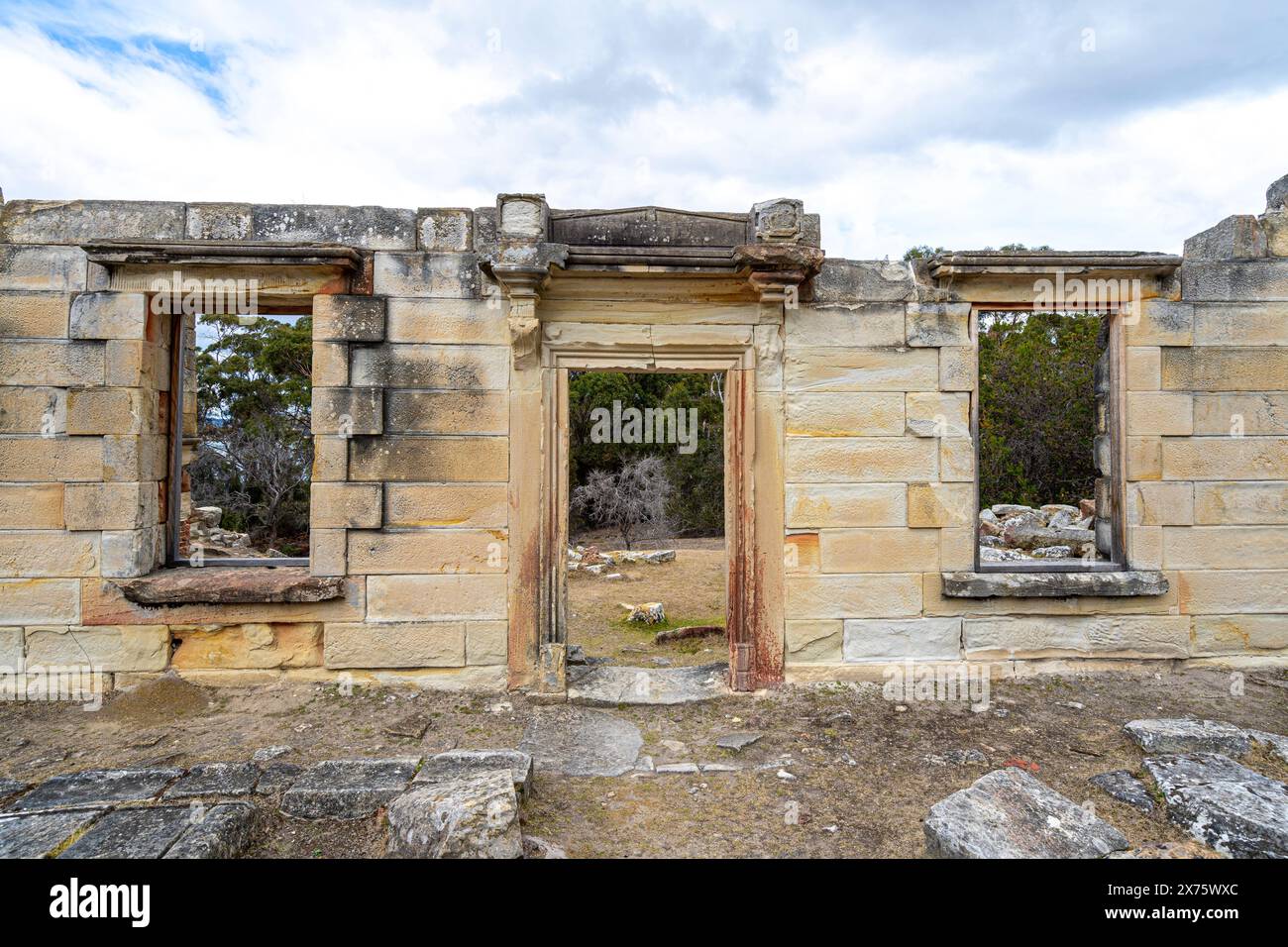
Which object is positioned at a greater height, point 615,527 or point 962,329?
point 962,329

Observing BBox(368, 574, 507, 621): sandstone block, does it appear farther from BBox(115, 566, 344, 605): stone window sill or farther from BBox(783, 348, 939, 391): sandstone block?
BBox(783, 348, 939, 391): sandstone block

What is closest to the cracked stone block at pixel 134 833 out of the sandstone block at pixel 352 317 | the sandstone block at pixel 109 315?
the sandstone block at pixel 352 317

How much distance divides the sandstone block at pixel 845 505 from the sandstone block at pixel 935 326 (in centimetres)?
103

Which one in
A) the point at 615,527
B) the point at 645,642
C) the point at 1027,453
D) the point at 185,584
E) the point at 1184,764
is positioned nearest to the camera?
the point at 1184,764

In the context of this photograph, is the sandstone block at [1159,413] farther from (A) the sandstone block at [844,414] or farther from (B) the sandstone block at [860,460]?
(A) the sandstone block at [844,414]

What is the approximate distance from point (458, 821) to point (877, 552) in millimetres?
3231

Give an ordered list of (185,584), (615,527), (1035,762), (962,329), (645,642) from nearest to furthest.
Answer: (1035,762)
(185,584)
(962,329)
(645,642)
(615,527)

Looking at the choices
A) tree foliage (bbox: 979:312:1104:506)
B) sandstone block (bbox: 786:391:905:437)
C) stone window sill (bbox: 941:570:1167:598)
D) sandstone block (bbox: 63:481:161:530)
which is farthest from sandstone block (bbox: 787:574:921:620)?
tree foliage (bbox: 979:312:1104:506)

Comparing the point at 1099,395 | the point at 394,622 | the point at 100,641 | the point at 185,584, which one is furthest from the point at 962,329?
the point at 100,641

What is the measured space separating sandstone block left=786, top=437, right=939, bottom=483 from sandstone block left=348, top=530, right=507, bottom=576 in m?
2.08

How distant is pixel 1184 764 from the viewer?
11.5 feet

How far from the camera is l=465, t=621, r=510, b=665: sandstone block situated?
4738mm

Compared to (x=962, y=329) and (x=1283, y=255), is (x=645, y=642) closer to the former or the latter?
(x=962, y=329)

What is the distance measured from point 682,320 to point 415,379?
6.05 feet
